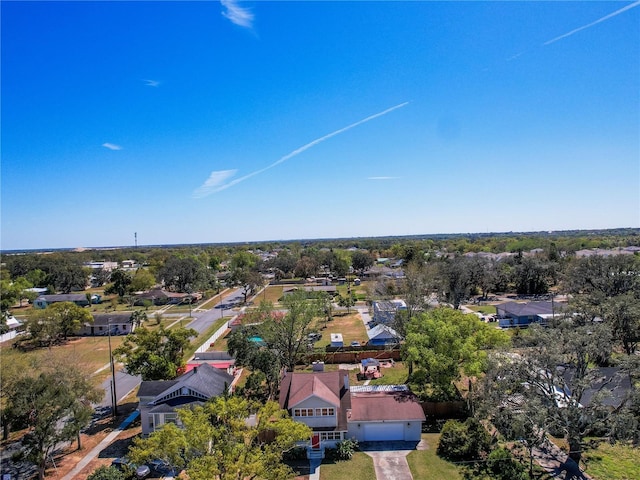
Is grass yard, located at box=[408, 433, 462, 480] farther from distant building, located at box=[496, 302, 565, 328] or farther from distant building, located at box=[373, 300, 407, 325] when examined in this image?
distant building, located at box=[496, 302, 565, 328]

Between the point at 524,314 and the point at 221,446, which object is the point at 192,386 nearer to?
the point at 221,446

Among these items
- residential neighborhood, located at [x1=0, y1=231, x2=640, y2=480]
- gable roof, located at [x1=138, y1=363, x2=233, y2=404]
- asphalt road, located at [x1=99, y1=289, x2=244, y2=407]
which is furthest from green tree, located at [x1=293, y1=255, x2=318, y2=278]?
gable roof, located at [x1=138, y1=363, x2=233, y2=404]

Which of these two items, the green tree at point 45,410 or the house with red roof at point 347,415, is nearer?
the green tree at point 45,410

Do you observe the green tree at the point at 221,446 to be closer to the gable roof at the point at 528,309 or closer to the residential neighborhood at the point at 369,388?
the residential neighborhood at the point at 369,388

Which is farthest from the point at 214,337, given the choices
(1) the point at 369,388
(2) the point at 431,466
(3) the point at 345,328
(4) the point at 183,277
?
(4) the point at 183,277

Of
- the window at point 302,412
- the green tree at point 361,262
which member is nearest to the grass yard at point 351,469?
the window at point 302,412

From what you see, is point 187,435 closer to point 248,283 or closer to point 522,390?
point 522,390

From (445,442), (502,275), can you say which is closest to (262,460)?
(445,442)
